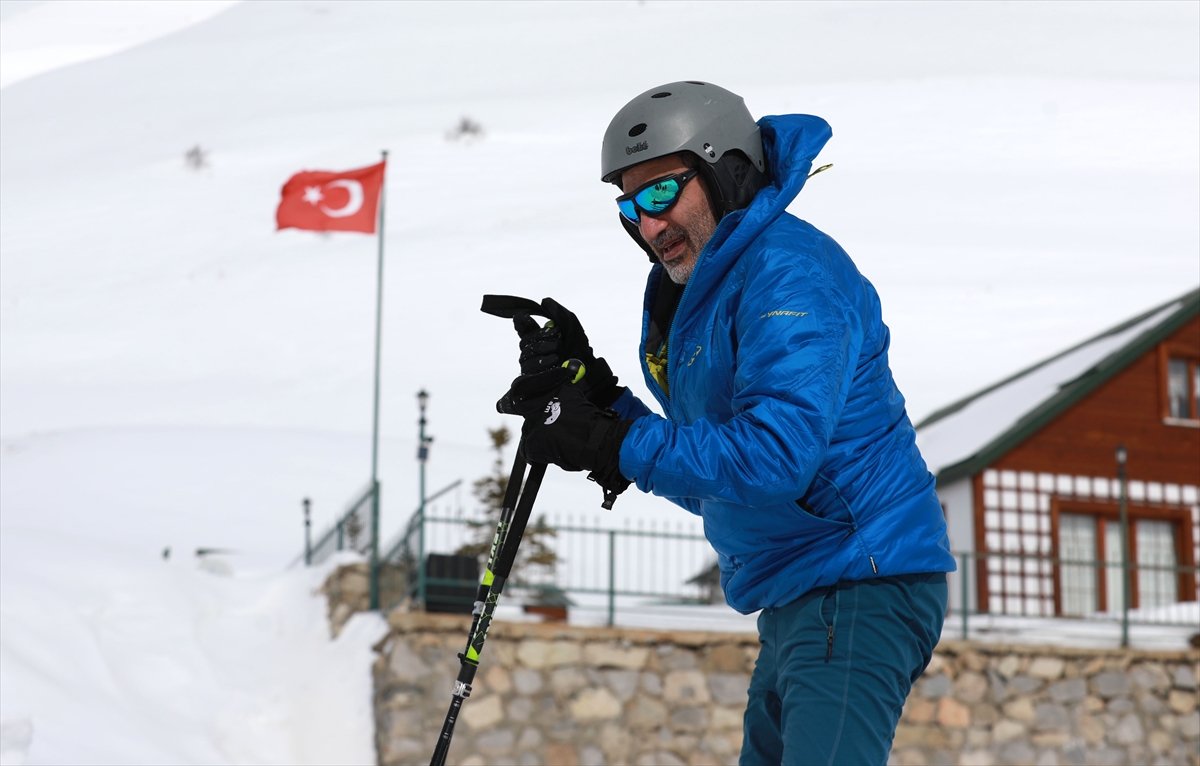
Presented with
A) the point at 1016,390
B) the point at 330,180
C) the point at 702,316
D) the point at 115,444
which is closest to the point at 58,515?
the point at 115,444

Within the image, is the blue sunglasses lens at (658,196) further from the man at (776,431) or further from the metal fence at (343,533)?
the metal fence at (343,533)

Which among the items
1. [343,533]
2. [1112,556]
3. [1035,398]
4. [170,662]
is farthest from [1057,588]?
[170,662]

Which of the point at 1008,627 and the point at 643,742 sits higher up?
the point at 1008,627

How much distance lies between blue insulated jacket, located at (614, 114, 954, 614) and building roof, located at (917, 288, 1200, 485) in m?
16.1

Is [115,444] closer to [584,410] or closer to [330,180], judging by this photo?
[330,180]

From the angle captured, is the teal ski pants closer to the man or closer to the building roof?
the man

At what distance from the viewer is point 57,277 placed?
44.6 metres

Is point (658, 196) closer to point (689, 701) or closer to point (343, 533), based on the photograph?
point (689, 701)

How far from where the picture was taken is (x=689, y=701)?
38.6ft

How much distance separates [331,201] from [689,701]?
7.50 m

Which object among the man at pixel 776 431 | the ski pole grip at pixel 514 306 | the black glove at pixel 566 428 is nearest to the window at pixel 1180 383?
the man at pixel 776 431

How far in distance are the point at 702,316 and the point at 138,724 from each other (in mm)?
8097

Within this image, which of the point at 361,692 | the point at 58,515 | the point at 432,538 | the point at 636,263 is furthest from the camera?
the point at 636,263

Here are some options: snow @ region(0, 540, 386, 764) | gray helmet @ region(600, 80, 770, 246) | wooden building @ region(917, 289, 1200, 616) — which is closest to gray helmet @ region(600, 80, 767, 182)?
gray helmet @ region(600, 80, 770, 246)
